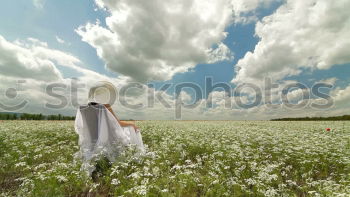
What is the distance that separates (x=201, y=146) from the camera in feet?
29.6

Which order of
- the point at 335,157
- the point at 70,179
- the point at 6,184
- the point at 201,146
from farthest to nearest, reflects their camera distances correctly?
the point at 201,146 < the point at 335,157 < the point at 6,184 < the point at 70,179

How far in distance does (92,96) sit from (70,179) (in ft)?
8.46

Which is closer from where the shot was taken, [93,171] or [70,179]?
[70,179]

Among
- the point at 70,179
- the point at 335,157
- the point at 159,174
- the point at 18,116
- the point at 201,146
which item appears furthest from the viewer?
the point at 18,116

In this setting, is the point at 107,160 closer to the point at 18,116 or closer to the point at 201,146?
the point at 201,146

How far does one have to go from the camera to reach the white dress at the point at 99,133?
6.30 meters

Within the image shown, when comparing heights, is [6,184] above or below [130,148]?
below

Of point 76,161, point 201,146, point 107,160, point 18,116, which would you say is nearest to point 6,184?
point 76,161

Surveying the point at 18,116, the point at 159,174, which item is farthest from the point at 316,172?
the point at 18,116

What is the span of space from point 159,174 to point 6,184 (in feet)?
15.1

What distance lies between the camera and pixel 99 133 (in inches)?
251

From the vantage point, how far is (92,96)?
6305mm

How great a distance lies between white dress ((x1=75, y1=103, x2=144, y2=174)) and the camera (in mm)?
6297

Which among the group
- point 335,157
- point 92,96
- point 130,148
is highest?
point 92,96
